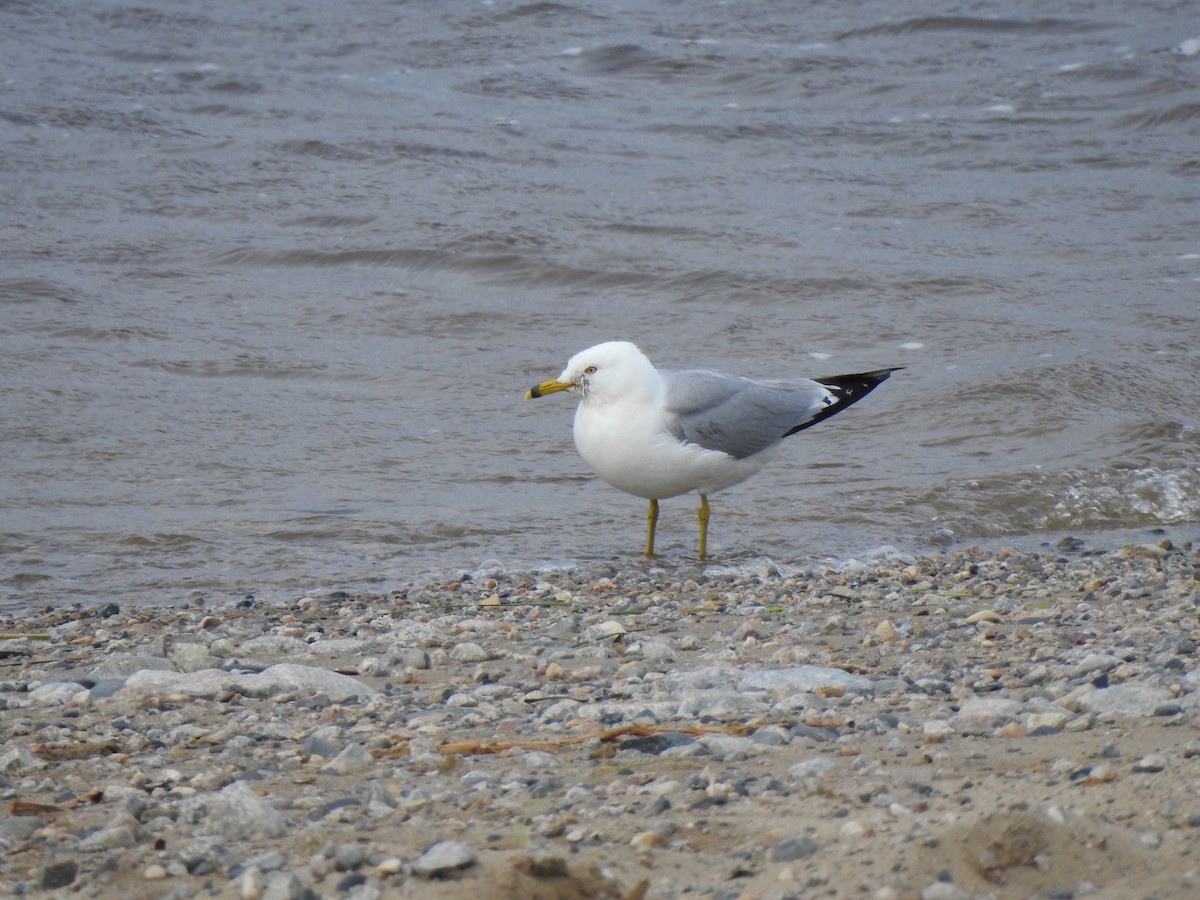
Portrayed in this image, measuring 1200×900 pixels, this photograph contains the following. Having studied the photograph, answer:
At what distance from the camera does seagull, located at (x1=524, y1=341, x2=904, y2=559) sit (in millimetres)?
6086

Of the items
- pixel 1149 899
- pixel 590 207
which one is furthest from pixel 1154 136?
pixel 1149 899

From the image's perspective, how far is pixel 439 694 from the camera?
12.6 feet

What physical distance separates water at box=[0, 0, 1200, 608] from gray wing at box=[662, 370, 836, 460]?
0.57 meters

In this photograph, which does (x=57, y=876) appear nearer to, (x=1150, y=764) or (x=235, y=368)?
(x=1150, y=764)

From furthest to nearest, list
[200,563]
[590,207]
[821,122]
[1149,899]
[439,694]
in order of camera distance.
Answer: [821,122], [590,207], [200,563], [439,694], [1149,899]

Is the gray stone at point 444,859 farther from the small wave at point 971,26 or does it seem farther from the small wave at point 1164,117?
the small wave at point 971,26

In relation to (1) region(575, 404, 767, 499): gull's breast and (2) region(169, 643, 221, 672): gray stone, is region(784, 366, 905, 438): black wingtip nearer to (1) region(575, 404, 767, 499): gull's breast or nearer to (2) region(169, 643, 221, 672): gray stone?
(1) region(575, 404, 767, 499): gull's breast

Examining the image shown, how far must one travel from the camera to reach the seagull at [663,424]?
6.09 meters

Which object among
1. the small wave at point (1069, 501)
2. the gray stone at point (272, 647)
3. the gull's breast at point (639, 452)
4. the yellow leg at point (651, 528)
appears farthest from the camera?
the small wave at point (1069, 501)

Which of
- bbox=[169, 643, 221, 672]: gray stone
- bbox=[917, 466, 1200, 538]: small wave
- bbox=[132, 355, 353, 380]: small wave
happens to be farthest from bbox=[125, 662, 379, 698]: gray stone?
bbox=[132, 355, 353, 380]: small wave

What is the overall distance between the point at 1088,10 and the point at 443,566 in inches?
576

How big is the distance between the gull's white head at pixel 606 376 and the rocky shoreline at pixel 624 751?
1.22 metres

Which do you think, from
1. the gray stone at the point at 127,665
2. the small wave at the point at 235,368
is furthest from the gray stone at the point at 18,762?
the small wave at the point at 235,368

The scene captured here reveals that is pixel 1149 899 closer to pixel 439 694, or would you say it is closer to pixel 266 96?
pixel 439 694
